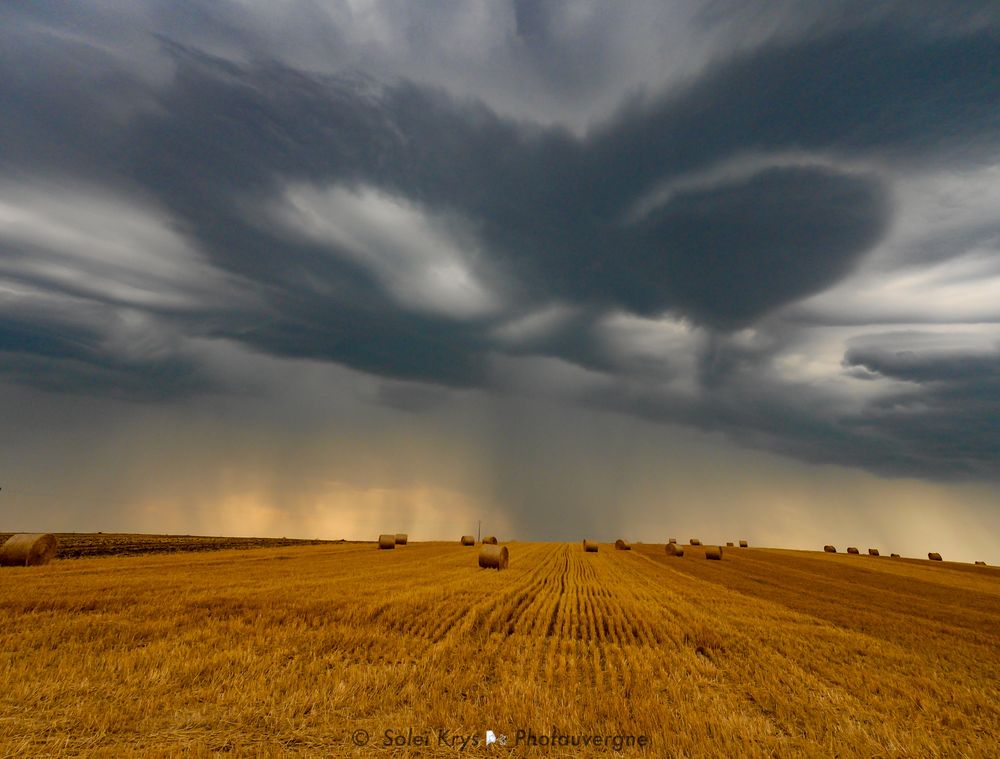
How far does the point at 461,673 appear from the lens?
8961 millimetres

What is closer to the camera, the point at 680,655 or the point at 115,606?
the point at 680,655

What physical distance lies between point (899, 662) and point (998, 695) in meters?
2.12

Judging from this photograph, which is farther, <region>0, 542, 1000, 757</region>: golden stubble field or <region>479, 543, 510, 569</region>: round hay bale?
<region>479, 543, 510, 569</region>: round hay bale

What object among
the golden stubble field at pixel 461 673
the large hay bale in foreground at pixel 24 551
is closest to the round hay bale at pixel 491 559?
the golden stubble field at pixel 461 673

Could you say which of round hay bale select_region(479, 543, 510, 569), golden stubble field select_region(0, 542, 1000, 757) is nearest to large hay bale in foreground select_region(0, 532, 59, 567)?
golden stubble field select_region(0, 542, 1000, 757)

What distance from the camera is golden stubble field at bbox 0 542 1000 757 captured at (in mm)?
6445

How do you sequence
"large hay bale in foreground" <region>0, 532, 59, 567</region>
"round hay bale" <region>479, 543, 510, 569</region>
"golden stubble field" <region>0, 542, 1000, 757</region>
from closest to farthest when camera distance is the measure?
"golden stubble field" <region>0, 542, 1000, 757</region>
"large hay bale in foreground" <region>0, 532, 59, 567</region>
"round hay bale" <region>479, 543, 510, 569</region>

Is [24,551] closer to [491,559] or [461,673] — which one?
[491,559]

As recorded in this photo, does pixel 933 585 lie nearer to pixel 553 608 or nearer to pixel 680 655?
pixel 553 608

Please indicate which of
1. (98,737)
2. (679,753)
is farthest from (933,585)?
(98,737)

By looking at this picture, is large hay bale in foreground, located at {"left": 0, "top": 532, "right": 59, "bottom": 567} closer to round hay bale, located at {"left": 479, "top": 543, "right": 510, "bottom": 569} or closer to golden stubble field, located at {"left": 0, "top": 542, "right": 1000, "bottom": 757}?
golden stubble field, located at {"left": 0, "top": 542, "right": 1000, "bottom": 757}

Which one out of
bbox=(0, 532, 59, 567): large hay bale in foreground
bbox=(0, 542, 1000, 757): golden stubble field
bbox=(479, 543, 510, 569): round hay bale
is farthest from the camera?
bbox=(479, 543, 510, 569): round hay bale

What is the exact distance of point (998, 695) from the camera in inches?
359

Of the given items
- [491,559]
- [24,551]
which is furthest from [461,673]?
[24,551]
